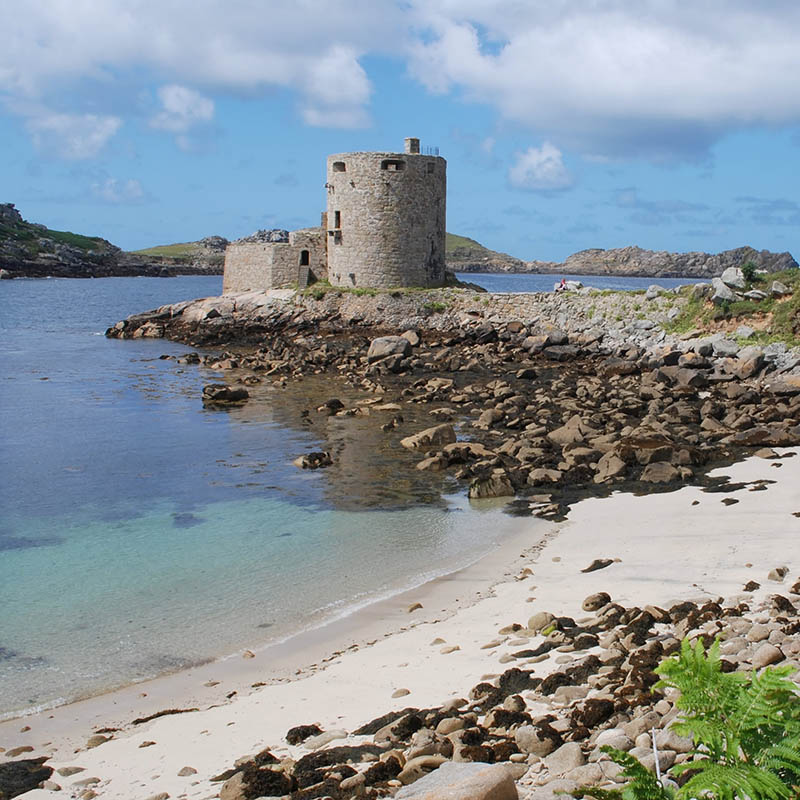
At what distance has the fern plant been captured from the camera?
3627 mm

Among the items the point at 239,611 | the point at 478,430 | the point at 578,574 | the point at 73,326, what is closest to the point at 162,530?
the point at 239,611

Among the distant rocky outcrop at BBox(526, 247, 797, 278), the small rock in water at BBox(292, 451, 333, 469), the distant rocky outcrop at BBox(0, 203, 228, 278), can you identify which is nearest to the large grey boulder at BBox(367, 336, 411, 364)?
the small rock in water at BBox(292, 451, 333, 469)

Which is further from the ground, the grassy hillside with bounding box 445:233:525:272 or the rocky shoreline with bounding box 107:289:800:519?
the grassy hillside with bounding box 445:233:525:272

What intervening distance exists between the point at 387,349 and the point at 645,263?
121780 millimetres

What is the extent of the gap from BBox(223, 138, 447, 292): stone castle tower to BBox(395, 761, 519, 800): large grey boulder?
132 feet

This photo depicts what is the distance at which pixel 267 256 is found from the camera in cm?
4834

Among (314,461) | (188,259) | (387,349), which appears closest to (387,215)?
(387,349)

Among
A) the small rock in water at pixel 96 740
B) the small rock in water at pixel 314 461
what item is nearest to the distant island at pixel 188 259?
the small rock in water at pixel 314 461

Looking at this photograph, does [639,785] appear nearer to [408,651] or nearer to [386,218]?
[408,651]

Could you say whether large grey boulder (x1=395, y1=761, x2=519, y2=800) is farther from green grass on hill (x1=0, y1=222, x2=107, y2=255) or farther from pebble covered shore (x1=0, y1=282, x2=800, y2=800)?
green grass on hill (x1=0, y1=222, x2=107, y2=255)

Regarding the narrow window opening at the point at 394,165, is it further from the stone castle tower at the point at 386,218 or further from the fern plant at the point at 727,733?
→ the fern plant at the point at 727,733

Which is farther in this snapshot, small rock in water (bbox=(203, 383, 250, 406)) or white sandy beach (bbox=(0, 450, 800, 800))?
small rock in water (bbox=(203, 383, 250, 406))

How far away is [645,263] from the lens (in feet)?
484

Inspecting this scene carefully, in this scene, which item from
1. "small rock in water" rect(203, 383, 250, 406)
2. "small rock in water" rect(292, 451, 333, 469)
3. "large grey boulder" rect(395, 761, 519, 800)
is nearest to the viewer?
"large grey boulder" rect(395, 761, 519, 800)
